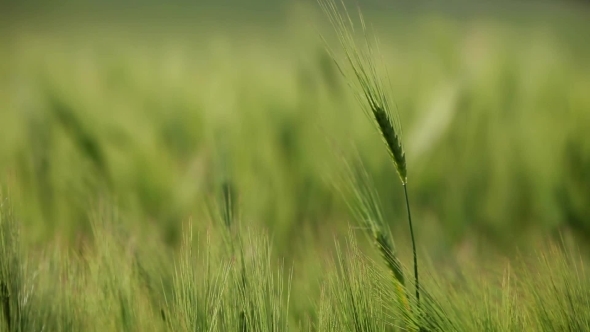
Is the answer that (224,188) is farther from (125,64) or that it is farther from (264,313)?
(125,64)

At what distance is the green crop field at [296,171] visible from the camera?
312 millimetres

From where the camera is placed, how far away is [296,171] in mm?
626

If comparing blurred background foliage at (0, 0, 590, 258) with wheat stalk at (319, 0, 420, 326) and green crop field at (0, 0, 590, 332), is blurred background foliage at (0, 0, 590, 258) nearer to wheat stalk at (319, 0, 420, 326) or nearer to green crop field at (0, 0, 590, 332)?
green crop field at (0, 0, 590, 332)

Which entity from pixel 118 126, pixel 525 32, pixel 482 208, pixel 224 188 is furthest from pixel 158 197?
pixel 525 32

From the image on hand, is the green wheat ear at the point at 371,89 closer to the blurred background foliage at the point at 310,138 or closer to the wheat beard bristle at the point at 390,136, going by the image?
the wheat beard bristle at the point at 390,136

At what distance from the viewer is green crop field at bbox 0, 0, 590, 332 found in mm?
312

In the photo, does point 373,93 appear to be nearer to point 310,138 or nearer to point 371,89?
point 371,89

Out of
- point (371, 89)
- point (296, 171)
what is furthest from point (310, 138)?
point (371, 89)

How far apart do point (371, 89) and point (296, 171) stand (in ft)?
1.09

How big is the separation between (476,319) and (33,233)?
432 mm

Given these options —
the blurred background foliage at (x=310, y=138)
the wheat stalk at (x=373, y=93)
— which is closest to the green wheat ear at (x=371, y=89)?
the wheat stalk at (x=373, y=93)

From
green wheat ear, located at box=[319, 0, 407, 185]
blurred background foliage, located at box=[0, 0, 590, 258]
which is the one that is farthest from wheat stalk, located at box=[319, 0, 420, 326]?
blurred background foliage, located at box=[0, 0, 590, 258]

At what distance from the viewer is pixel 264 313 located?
0.92ft

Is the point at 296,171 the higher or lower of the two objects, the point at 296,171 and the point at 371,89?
the lower
